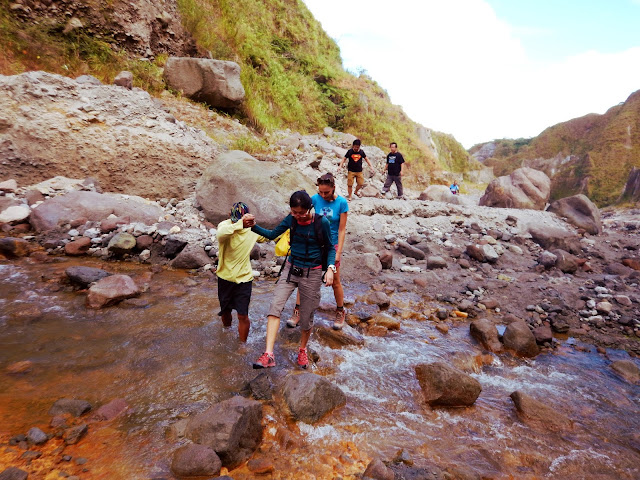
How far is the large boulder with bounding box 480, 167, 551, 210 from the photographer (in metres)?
15.9

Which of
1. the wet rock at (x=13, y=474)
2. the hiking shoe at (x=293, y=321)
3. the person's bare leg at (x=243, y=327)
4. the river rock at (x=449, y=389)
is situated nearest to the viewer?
the wet rock at (x=13, y=474)

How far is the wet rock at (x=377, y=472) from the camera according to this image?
2.37 metres

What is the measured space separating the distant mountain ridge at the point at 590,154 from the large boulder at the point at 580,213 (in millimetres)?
23343

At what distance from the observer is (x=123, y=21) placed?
35.2ft

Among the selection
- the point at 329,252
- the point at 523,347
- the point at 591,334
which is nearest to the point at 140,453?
the point at 329,252

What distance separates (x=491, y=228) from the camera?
1100 centimetres

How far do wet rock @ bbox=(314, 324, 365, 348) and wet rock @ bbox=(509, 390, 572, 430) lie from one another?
1.93 metres

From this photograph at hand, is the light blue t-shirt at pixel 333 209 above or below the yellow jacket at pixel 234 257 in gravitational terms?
above

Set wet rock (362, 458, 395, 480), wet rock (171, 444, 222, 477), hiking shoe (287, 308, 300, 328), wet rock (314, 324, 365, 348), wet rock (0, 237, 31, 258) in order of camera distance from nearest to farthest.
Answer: wet rock (171, 444, 222, 477) < wet rock (362, 458, 395, 480) < wet rock (314, 324, 365, 348) < hiking shoe (287, 308, 300, 328) < wet rock (0, 237, 31, 258)

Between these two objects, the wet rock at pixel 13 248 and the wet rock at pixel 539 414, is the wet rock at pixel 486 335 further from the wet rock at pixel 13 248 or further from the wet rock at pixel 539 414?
the wet rock at pixel 13 248

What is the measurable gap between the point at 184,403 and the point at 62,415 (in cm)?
94

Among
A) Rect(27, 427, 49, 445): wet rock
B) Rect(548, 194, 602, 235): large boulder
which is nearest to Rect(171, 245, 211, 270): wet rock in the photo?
Rect(27, 427, 49, 445): wet rock

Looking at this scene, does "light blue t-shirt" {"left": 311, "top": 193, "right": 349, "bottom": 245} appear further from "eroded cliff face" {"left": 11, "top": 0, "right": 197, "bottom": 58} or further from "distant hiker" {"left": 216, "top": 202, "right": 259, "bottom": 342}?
"eroded cliff face" {"left": 11, "top": 0, "right": 197, "bottom": 58}

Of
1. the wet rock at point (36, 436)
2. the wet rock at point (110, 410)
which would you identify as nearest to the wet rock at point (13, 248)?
the wet rock at point (110, 410)
